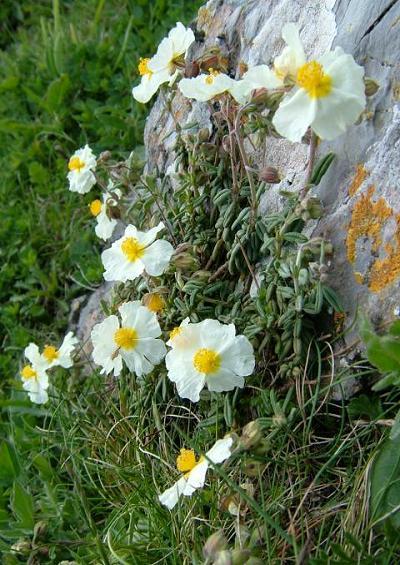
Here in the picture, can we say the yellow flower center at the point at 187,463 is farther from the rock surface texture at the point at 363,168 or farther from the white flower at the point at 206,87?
the white flower at the point at 206,87

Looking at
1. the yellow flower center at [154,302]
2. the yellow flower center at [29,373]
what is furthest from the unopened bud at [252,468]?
the yellow flower center at [29,373]

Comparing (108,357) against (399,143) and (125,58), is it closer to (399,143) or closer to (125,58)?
(399,143)

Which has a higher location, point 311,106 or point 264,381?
point 311,106

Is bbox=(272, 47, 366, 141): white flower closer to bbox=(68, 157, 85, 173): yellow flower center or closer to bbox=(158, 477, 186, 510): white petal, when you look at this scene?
bbox=(158, 477, 186, 510): white petal

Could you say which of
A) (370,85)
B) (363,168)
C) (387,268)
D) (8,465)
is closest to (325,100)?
(370,85)

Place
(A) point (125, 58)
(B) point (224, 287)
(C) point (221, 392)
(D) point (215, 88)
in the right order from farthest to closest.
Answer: (A) point (125, 58) < (B) point (224, 287) < (C) point (221, 392) < (D) point (215, 88)

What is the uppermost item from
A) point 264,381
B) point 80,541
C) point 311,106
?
point 311,106

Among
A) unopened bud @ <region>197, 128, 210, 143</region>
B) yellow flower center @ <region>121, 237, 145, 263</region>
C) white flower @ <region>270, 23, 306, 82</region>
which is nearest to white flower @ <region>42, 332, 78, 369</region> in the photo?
yellow flower center @ <region>121, 237, 145, 263</region>

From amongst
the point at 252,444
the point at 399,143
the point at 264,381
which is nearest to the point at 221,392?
the point at 264,381
